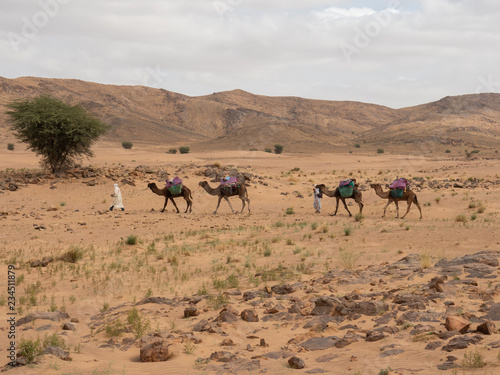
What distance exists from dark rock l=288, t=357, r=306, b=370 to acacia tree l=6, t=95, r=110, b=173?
2847 centimetres

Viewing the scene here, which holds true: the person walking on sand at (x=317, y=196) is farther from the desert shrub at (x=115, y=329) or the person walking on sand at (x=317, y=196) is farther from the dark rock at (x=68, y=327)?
the dark rock at (x=68, y=327)

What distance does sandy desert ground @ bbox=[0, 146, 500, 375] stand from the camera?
6.85 m

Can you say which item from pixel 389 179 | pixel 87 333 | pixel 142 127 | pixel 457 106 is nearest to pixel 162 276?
pixel 87 333

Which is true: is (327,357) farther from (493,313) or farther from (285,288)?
(285,288)

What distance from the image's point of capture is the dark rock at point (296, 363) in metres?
6.43

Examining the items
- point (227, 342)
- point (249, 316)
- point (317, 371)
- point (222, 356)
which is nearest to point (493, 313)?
point (317, 371)

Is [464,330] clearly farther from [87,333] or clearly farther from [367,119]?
[367,119]

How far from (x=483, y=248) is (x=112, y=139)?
9250 centimetres

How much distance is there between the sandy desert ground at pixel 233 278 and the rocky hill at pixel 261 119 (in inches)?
2418

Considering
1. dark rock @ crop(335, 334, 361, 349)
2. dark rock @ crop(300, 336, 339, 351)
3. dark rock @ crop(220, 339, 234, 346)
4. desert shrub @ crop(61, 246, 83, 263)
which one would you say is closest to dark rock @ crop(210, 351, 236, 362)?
dark rock @ crop(220, 339, 234, 346)

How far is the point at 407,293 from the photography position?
9008 millimetres

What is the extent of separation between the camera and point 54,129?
32.0 m

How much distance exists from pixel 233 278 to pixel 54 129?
2412 centimetres

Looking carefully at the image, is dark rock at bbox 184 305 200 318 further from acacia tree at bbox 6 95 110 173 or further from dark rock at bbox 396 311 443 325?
acacia tree at bbox 6 95 110 173
